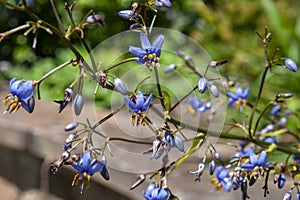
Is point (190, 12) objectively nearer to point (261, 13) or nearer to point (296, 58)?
point (261, 13)

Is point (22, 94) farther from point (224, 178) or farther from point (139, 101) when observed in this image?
point (224, 178)

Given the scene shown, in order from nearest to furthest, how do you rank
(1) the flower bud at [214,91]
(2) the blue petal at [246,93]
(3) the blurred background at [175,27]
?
(1) the flower bud at [214,91]
(2) the blue petal at [246,93]
(3) the blurred background at [175,27]

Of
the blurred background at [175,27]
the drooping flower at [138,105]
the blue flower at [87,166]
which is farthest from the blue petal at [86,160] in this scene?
the blurred background at [175,27]

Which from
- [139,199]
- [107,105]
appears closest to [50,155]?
[139,199]

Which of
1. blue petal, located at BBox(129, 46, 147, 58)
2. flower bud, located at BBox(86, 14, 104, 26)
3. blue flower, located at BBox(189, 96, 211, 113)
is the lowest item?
blue flower, located at BBox(189, 96, 211, 113)

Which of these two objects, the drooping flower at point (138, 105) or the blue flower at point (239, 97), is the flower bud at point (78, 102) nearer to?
the drooping flower at point (138, 105)

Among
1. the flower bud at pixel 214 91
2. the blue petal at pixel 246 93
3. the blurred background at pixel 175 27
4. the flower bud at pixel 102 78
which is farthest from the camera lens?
the blurred background at pixel 175 27

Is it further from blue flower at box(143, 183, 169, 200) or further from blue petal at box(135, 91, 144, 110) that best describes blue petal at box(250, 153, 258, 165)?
blue petal at box(135, 91, 144, 110)

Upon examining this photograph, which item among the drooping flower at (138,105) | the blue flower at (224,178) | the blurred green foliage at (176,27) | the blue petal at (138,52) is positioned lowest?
the blurred green foliage at (176,27)

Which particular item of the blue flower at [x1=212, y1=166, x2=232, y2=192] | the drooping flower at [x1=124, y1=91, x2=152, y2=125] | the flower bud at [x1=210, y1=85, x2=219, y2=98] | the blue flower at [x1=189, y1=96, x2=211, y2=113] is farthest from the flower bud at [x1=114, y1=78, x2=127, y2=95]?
the blue flower at [x1=189, y1=96, x2=211, y2=113]
